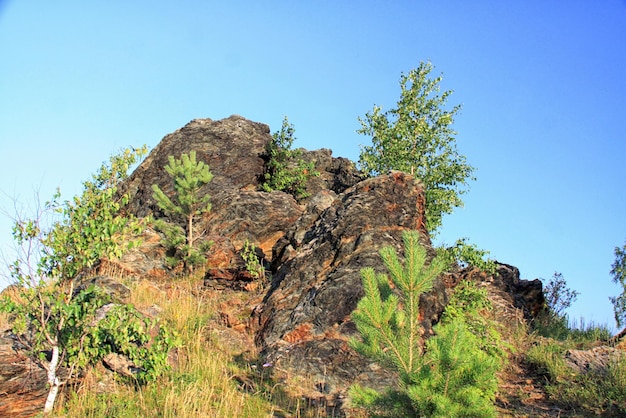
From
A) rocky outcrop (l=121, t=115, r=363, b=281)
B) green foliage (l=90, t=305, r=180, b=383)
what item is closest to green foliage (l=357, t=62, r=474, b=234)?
rocky outcrop (l=121, t=115, r=363, b=281)

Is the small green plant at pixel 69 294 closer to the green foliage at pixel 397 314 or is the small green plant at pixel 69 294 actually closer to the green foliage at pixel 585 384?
the green foliage at pixel 397 314

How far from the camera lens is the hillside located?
7.97 m

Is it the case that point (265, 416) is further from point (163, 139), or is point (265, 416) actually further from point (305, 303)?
point (163, 139)

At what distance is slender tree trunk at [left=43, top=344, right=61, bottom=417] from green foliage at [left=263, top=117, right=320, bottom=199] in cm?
1592

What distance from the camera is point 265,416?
7.46m

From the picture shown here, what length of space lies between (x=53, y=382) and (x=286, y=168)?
17730 mm

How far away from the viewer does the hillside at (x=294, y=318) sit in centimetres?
797

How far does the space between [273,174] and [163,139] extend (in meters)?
5.57

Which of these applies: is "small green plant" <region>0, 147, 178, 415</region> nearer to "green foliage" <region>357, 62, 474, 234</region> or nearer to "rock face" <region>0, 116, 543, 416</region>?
"rock face" <region>0, 116, 543, 416</region>

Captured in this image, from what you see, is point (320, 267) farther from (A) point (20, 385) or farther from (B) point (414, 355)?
(A) point (20, 385)

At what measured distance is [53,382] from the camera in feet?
24.8

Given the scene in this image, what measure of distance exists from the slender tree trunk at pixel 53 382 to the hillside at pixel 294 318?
26cm

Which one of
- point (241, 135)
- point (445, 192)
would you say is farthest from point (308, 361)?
point (241, 135)

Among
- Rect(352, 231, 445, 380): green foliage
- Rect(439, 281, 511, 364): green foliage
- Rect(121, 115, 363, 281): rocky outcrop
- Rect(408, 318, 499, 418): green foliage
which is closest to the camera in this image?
Rect(408, 318, 499, 418): green foliage
